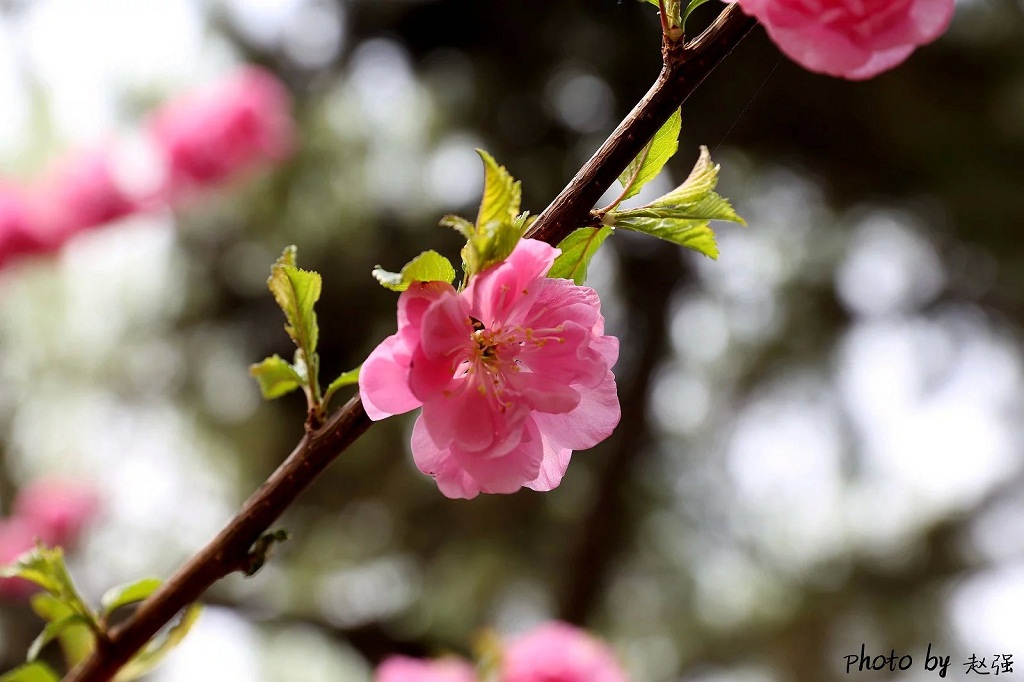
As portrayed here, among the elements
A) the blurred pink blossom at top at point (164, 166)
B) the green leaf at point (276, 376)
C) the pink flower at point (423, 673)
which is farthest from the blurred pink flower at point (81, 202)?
the green leaf at point (276, 376)

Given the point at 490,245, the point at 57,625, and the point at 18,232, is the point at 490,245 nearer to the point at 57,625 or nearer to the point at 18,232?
the point at 57,625

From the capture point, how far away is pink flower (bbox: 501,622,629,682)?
58cm

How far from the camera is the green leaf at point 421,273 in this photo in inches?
6.1

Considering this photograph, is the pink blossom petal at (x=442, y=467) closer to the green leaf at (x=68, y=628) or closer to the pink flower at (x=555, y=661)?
the green leaf at (x=68, y=628)

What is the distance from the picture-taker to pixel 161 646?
24cm

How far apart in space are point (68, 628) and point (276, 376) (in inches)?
4.6

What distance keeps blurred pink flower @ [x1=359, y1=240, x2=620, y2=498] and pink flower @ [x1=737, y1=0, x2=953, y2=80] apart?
57 mm

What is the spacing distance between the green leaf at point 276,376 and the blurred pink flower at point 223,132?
1.05 meters

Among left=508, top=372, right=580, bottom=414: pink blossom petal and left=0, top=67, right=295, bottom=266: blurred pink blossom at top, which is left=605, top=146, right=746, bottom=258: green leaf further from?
left=0, top=67, right=295, bottom=266: blurred pink blossom at top

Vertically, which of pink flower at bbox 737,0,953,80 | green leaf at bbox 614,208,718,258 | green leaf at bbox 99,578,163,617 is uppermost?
pink flower at bbox 737,0,953,80

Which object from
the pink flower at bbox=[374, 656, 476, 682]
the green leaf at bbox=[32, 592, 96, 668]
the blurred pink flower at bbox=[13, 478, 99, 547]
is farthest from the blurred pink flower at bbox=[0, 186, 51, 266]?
the green leaf at bbox=[32, 592, 96, 668]

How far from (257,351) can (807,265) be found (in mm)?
914

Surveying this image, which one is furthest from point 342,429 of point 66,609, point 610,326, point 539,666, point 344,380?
point 610,326

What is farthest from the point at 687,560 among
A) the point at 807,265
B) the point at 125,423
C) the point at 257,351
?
the point at 125,423
